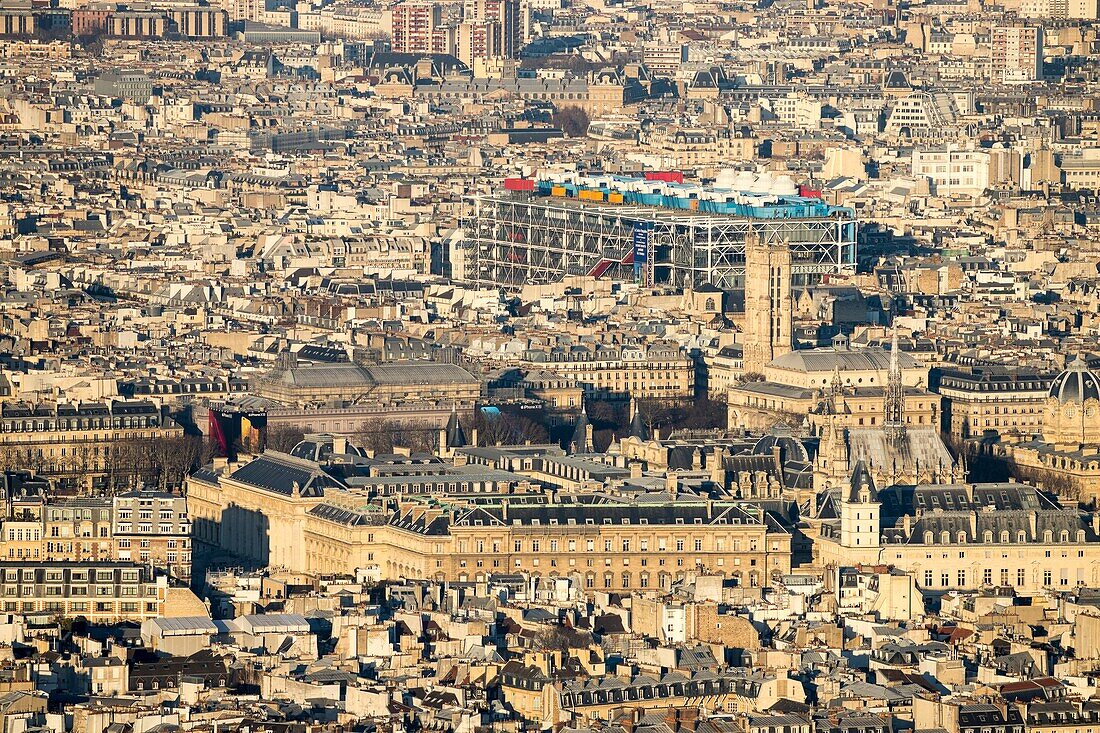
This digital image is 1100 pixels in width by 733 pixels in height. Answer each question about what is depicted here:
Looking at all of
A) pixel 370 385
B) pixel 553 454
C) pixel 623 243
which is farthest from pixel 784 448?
pixel 623 243

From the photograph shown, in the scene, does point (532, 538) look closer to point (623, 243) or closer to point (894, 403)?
point (894, 403)

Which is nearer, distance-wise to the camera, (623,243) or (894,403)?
(894,403)

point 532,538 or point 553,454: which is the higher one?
point 532,538

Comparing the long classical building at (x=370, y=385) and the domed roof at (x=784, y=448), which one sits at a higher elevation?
the domed roof at (x=784, y=448)

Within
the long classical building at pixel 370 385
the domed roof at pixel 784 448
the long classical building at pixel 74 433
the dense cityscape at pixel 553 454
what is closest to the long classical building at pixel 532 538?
the dense cityscape at pixel 553 454

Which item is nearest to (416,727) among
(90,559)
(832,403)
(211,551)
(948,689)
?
(948,689)

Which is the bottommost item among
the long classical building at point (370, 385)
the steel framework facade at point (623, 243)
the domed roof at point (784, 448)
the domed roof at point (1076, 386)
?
the steel framework facade at point (623, 243)

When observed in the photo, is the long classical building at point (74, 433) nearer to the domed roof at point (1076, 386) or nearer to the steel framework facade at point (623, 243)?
the domed roof at point (1076, 386)
